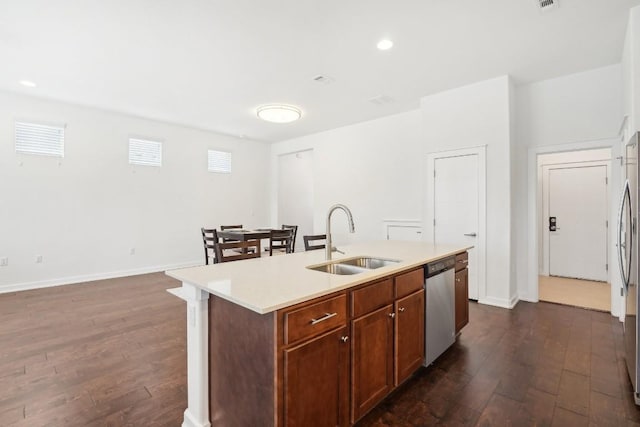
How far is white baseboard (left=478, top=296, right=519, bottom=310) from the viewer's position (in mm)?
3904

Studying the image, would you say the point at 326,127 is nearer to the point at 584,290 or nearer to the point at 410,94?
the point at 410,94

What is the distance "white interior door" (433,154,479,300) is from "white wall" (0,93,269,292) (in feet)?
15.7

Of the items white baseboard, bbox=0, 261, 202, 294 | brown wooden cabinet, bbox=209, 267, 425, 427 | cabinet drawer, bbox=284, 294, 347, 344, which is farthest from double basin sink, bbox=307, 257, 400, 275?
white baseboard, bbox=0, 261, 202, 294

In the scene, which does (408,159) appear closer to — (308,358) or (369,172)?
(369,172)

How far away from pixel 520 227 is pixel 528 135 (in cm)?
125

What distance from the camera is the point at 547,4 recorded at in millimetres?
2562

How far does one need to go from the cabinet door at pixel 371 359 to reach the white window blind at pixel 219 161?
6035 millimetres

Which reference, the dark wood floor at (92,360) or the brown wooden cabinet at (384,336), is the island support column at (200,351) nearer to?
the dark wood floor at (92,360)

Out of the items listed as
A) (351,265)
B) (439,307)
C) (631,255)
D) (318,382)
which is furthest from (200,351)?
(631,255)

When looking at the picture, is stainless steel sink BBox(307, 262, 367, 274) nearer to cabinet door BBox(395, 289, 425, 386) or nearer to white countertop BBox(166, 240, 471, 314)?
white countertop BBox(166, 240, 471, 314)

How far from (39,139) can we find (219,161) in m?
3.08

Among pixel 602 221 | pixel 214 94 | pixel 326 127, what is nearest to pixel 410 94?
pixel 326 127

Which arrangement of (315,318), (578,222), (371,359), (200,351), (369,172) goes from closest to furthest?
(315,318)
(200,351)
(371,359)
(578,222)
(369,172)

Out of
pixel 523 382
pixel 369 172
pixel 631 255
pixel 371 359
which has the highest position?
pixel 369 172
